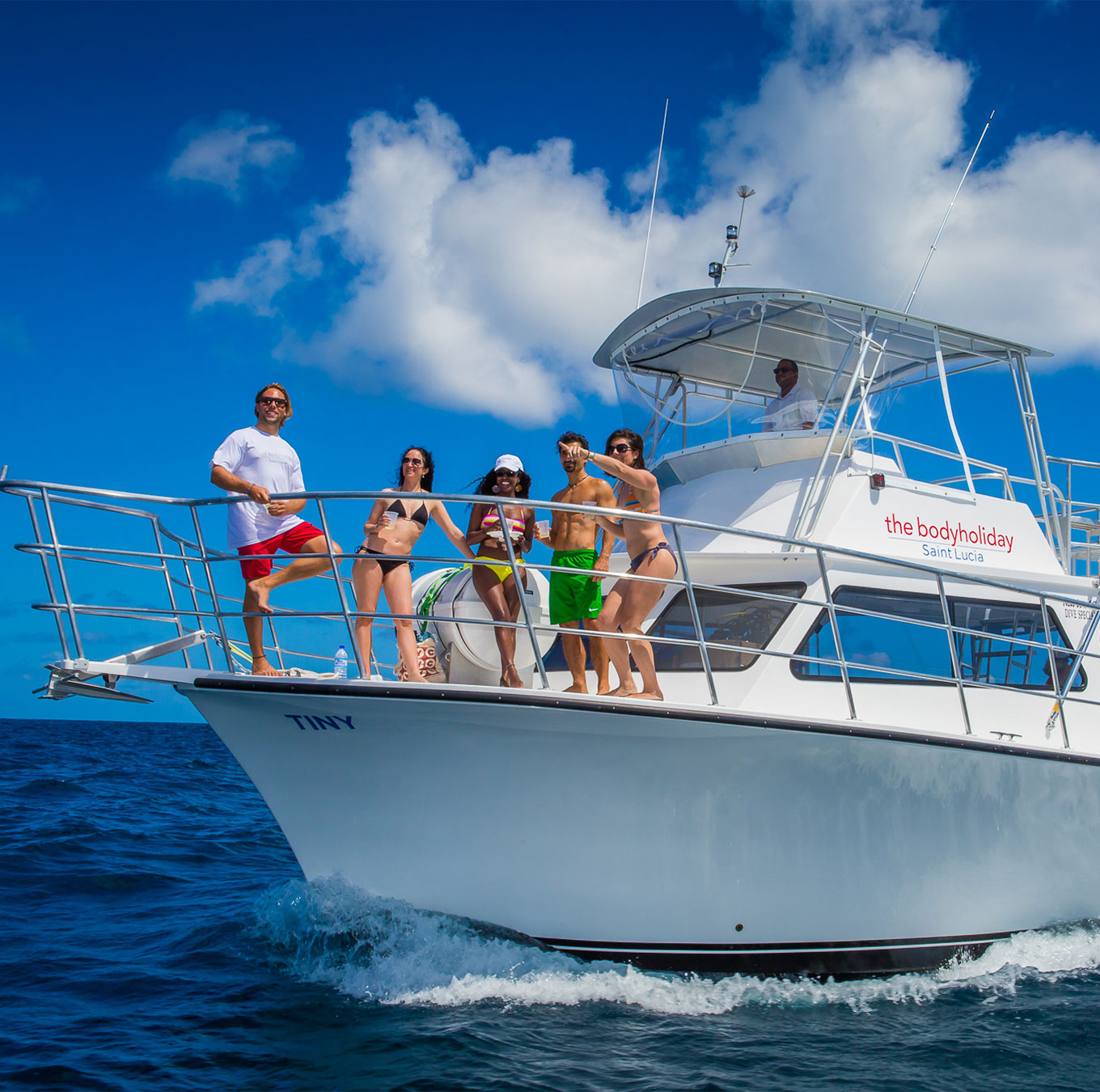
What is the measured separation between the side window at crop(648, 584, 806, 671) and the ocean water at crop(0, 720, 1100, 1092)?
175 centimetres

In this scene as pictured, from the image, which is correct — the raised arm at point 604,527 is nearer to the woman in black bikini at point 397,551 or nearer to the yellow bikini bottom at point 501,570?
the yellow bikini bottom at point 501,570

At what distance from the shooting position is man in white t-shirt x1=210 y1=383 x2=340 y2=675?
4.73 metres

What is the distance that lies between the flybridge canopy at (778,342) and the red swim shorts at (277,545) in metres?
3.57

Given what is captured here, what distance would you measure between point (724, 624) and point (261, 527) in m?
2.87

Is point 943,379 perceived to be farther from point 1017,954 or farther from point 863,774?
point 1017,954

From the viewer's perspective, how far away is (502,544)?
5.02m

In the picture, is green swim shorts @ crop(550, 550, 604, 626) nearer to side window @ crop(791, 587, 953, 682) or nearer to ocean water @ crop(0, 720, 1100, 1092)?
side window @ crop(791, 587, 953, 682)

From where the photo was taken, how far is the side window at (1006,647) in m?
6.03

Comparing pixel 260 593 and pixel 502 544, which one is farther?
pixel 502 544

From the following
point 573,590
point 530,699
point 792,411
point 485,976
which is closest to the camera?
point 530,699

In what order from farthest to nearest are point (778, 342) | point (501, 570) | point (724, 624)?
point (778, 342) → point (724, 624) → point (501, 570)

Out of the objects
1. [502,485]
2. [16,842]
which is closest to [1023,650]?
[502,485]

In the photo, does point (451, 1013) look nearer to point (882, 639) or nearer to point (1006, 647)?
point (882, 639)

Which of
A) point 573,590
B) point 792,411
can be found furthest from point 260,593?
point 792,411
